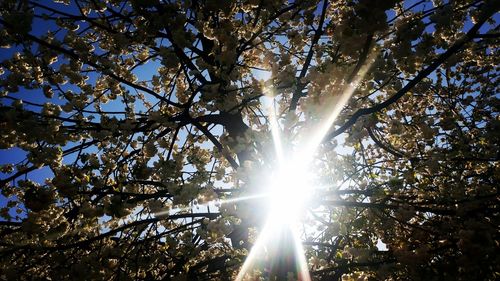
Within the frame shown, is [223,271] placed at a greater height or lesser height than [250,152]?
lesser

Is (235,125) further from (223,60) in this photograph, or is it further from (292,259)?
(292,259)

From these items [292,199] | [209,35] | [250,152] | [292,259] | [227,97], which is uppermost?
[209,35]

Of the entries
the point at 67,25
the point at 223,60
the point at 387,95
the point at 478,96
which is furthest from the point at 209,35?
the point at 478,96

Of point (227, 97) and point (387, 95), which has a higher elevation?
point (387, 95)

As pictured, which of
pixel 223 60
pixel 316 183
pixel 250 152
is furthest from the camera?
pixel 316 183

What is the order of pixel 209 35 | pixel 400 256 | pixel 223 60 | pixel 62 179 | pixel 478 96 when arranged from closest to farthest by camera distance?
pixel 400 256 → pixel 62 179 → pixel 223 60 → pixel 209 35 → pixel 478 96

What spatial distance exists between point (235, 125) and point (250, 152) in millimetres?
826

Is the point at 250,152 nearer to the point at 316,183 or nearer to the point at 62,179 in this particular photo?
the point at 316,183

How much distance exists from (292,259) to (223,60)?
312 centimetres

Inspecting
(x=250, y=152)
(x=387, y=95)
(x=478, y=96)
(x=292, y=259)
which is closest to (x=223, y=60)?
(x=250, y=152)

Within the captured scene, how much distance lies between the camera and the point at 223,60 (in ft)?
15.1

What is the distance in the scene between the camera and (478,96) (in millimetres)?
9047

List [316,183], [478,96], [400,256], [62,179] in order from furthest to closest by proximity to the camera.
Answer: [478,96]
[316,183]
[62,179]
[400,256]

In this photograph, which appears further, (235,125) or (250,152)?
(235,125)
